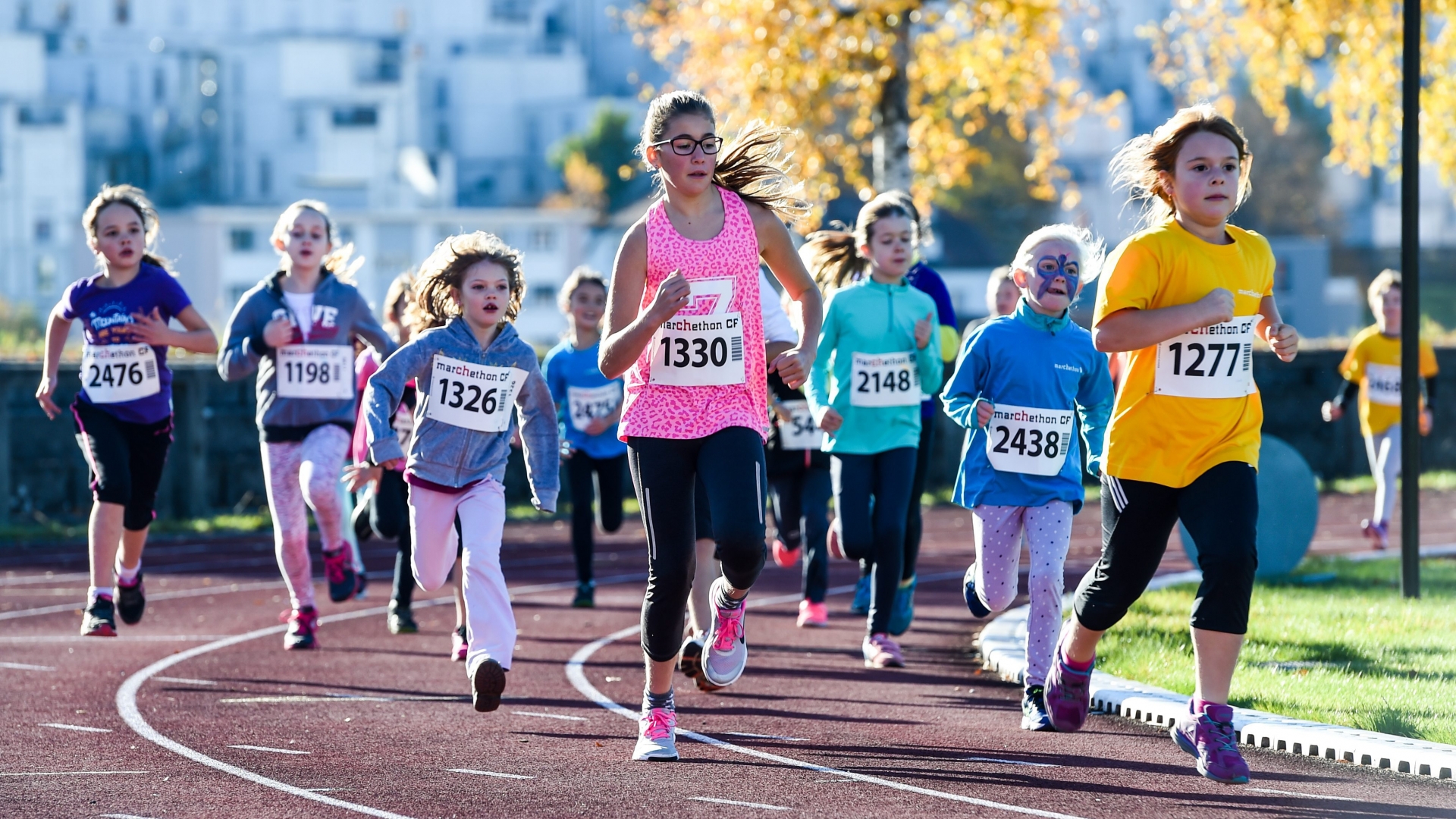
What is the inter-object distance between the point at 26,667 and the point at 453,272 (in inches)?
127

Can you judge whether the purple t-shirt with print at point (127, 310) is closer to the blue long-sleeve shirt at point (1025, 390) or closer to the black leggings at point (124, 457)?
the black leggings at point (124, 457)

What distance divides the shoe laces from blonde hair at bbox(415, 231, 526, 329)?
185cm

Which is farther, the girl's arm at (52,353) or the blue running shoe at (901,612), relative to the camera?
the girl's arm at (52,353)

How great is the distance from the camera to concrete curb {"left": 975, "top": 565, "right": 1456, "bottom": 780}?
625 cm

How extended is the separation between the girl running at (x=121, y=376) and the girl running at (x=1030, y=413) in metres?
3.80

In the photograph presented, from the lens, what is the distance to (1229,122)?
629 centimetres

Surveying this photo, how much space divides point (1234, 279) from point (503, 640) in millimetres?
2803

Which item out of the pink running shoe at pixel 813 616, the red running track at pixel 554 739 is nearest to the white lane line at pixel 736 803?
the red running track at pixel 554 739

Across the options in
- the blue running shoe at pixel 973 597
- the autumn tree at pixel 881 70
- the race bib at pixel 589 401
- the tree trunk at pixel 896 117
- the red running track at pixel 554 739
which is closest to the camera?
the red running track at pixel 554 739

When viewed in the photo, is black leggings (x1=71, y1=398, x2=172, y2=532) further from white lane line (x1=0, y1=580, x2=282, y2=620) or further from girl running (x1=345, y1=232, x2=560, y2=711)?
white lane line (x1=0, y1=580, x2=282, y2=620)

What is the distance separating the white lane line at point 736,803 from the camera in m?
5.75

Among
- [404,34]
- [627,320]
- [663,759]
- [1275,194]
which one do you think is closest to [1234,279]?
[627,320]

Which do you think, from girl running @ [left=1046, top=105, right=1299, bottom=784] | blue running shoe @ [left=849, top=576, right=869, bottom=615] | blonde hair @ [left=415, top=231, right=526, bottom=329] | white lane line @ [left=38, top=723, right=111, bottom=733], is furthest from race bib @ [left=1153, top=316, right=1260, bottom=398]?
blue running shoe @ [left=849, top=576, right=869, bottom=615]

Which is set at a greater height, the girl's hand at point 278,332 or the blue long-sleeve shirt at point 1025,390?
the girl's hand at point 278,332
